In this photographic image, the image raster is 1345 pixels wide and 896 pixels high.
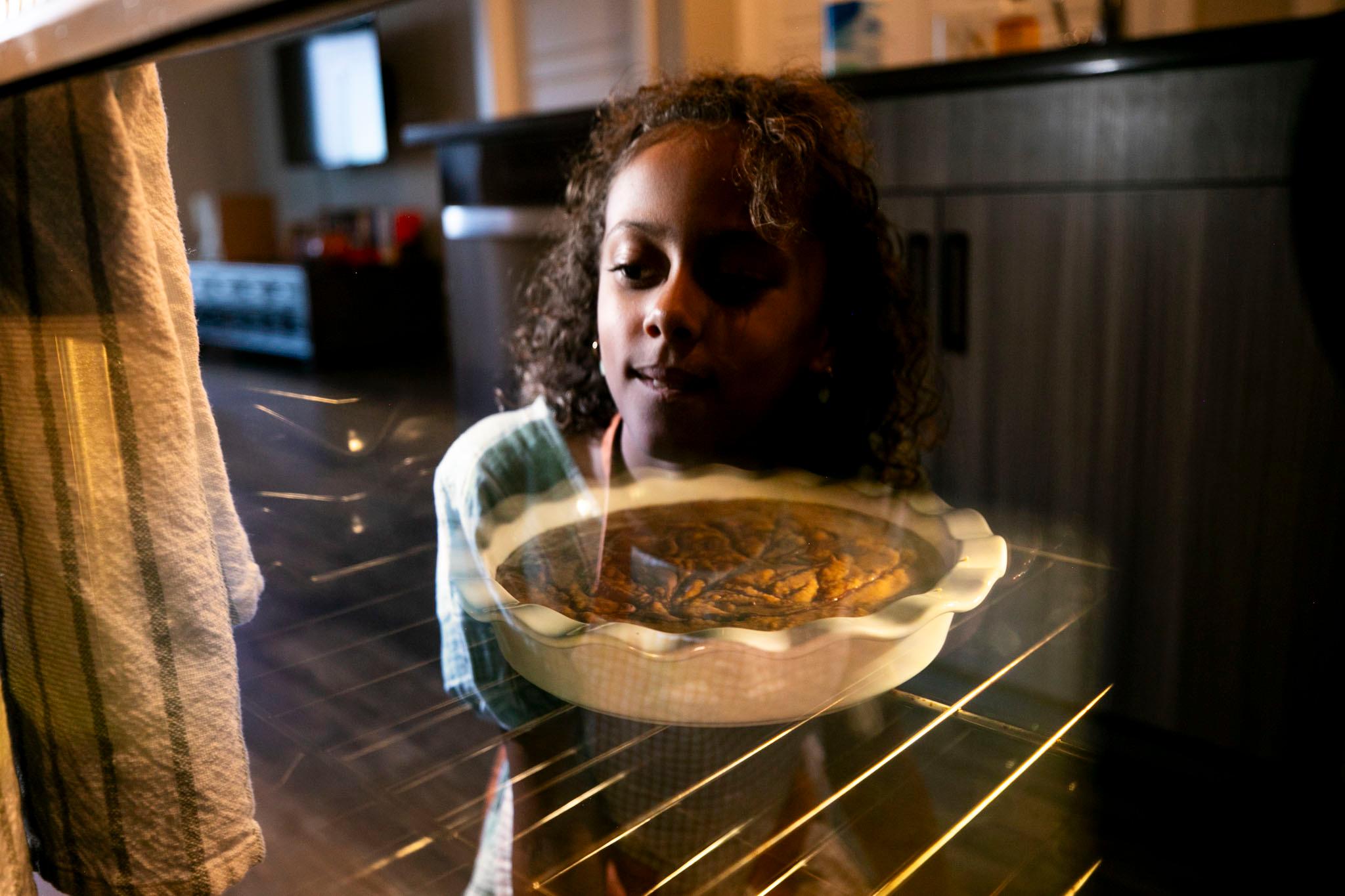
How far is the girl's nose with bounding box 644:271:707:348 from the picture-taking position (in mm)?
357

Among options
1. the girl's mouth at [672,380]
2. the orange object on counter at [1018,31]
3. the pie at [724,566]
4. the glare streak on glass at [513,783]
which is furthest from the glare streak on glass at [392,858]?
the orange object on counter at [1018,31]

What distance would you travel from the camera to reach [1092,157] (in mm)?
347

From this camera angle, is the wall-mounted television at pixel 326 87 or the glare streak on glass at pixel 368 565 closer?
the wall-mounted television at pixel 326 87

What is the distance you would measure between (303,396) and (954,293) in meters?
0.28

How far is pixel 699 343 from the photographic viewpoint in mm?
362

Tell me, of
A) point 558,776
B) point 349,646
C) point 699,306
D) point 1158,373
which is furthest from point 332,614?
point 1158,373

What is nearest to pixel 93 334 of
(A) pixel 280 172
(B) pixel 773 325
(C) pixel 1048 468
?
(A) pixel 280 172

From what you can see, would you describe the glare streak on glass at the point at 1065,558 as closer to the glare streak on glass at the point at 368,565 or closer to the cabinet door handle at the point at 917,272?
the cabinet door handle at the point at 917,272

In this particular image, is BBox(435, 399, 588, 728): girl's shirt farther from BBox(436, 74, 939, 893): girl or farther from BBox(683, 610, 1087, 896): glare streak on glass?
BBox(683, 610, 1087, 896): glare streak on glass

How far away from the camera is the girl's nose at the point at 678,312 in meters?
0.36

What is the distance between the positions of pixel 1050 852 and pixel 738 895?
0.13 meters

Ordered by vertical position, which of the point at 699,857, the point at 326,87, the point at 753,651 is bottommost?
the point at 699,857

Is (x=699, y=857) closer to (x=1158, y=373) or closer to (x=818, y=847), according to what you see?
(x=818, y=847)

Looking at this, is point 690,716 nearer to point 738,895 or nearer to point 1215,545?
point 738,895
